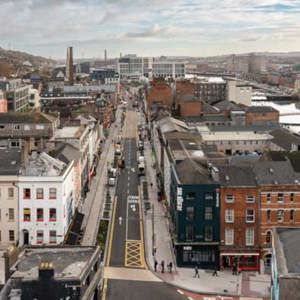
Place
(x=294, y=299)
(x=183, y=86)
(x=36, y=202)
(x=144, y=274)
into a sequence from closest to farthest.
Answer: (x=294, y=299)
(x=144, y=274)
(x=36, y=202)
(x=183, y=86)

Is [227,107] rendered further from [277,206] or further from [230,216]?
[230,216]

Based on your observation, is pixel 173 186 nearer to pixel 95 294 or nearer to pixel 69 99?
pixel 95 294

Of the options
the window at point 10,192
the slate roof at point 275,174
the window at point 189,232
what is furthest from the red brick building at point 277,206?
the window at point 10,192

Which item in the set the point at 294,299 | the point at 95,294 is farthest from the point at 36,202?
the point at 294,299

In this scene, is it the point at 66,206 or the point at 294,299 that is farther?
the point at 66,206

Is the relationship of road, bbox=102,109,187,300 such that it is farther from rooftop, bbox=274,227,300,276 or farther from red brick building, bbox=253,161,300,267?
rooftop, bbox=274,227,300,276
